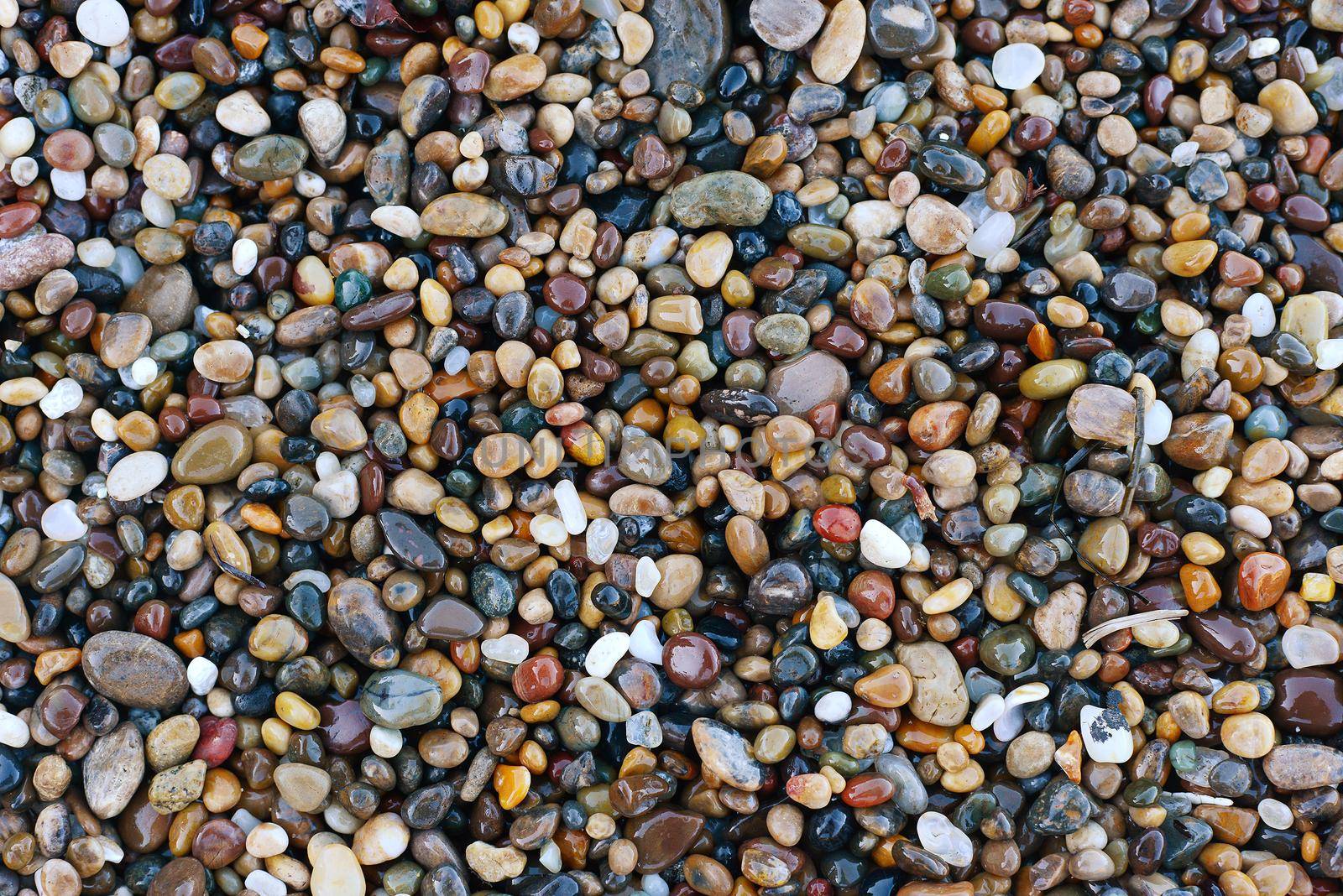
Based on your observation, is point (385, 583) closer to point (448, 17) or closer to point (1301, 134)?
point (448, 17)

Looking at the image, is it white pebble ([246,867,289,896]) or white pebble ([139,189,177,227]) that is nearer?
white pebble ([246,867,289,896])

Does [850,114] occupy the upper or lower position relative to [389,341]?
upper

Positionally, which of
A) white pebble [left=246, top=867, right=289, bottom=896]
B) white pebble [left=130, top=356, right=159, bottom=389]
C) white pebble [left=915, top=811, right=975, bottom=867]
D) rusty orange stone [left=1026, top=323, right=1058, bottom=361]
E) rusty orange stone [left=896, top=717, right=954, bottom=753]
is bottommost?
white pebble [left=246, top=867, right=289, bottom=896]

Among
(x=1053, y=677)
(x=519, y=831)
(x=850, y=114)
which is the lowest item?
(x=519, y=831)

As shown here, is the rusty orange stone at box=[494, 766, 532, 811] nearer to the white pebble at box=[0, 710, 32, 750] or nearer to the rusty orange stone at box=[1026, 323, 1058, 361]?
the white pebble at box=[0, 710, 32, 750]

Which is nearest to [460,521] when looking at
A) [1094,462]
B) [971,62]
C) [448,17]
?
[448,17]

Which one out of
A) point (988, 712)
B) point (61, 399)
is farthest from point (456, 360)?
point (988, 712)

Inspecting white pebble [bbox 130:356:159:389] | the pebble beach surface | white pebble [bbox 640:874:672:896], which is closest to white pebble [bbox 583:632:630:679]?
the pebble beach surface
